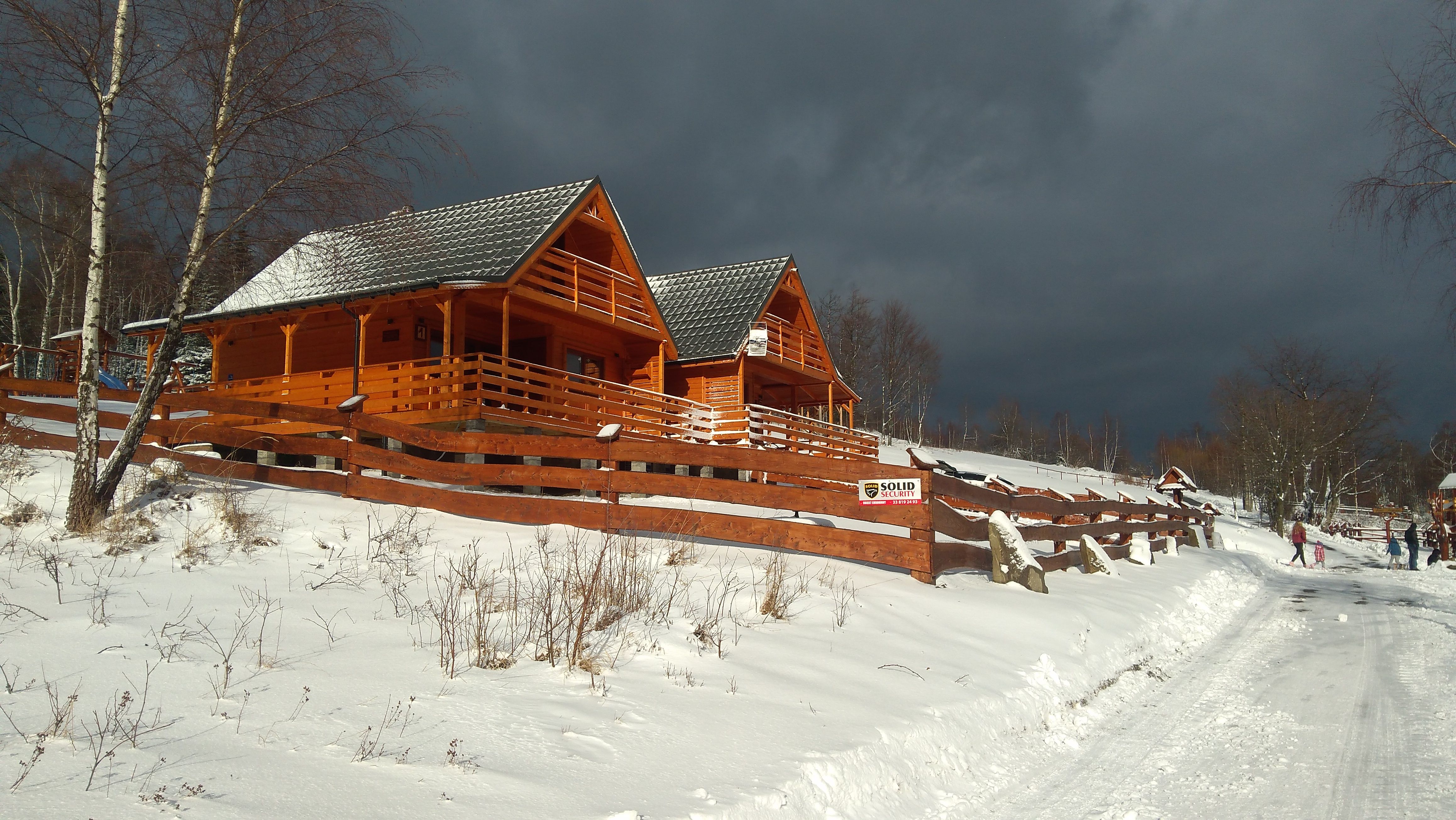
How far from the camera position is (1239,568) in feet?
61.1

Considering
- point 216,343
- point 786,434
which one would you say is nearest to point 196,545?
point 216,343

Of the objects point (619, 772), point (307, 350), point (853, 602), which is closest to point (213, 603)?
point (619, 772)

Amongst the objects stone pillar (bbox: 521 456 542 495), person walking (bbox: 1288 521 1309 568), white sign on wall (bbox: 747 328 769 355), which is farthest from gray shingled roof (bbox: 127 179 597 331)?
person walking (bbox: 1288 521 1309 568)

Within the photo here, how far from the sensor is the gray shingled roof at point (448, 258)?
56.4 ft

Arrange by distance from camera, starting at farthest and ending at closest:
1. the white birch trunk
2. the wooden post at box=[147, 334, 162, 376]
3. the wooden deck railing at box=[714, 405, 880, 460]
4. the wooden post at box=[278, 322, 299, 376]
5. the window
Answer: the window
the wooden deck railing at box=[714, 405, 880, 460]
the wooden post at box=[147, 334, 162, 376]
the wooden post at box=[278, 322, 299, 376]
the white birch trunk

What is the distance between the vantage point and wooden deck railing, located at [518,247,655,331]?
19734 mm

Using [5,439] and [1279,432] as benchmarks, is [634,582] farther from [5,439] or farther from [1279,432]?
[1279,432]

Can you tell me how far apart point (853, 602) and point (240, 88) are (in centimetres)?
837

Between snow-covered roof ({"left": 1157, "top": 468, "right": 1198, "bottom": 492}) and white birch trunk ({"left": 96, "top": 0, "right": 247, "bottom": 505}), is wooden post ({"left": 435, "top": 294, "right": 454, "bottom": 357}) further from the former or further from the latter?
snow-covered roof ({"left": 1157, "top": 468, "right": 1198, "bottom": 492})

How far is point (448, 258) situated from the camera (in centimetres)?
1930

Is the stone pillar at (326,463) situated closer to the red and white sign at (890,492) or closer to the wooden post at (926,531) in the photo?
the red and white sign at (890,492)

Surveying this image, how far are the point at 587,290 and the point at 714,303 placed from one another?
23.0 ft

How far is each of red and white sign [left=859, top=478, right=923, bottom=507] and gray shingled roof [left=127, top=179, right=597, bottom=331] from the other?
7.66m

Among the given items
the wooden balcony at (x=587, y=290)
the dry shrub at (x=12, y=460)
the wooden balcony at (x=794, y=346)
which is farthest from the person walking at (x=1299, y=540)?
the dry shrub at (x=12, y=460)
